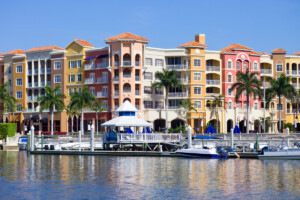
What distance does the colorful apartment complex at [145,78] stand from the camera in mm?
110062

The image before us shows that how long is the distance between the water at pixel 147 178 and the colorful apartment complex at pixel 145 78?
44922mm

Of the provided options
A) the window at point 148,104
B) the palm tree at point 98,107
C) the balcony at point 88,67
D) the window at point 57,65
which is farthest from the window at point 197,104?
the window at point 57,65

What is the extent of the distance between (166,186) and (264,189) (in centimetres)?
710

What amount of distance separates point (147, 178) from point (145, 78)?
2589 inches

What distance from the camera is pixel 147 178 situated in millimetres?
47719

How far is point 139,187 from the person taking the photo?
42.3 m

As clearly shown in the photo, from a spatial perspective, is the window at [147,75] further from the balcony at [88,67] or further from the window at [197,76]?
the balcony at [88,67]

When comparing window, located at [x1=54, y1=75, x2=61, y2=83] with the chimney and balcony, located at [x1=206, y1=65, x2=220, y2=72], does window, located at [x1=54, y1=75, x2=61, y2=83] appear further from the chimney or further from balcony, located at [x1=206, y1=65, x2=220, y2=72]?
balcony, located at [x1=206, y1=65, x2=220, y2=72]

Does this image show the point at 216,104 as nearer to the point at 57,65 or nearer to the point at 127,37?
the point at 127,37

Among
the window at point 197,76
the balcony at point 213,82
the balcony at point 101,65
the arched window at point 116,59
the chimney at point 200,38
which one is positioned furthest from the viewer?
the chimney at point 200,38

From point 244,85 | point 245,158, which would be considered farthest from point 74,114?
point 245,158

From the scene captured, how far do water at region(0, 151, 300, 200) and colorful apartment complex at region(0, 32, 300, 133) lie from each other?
4492cm

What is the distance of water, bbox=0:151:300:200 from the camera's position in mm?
39188

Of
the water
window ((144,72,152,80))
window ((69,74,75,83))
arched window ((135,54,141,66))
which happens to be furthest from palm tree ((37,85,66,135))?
the water
